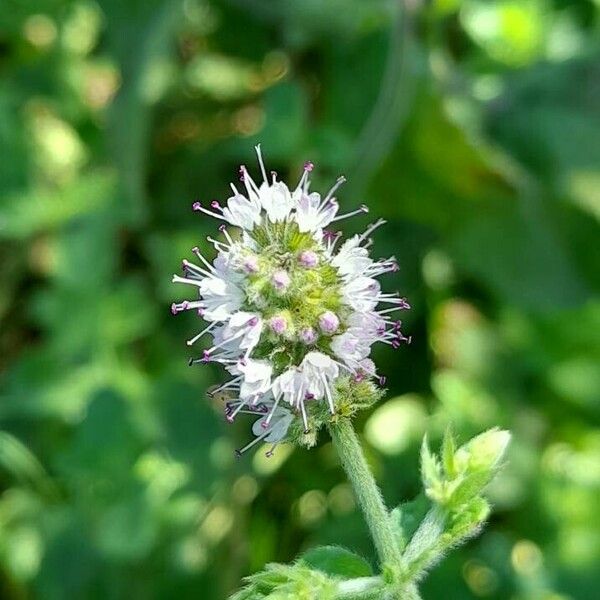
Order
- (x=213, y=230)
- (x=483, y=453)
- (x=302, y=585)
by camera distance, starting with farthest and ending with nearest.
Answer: (x=213, y=230) → (x=483, y=453) → (x=302, y=585)

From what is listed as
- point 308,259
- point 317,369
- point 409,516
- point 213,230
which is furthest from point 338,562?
point 213,230

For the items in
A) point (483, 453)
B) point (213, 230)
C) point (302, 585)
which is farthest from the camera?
point (213, 230)

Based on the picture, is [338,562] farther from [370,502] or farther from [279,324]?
[279,324]

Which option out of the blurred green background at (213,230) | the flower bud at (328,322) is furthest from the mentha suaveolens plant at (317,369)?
the blurred green background at (213,230)

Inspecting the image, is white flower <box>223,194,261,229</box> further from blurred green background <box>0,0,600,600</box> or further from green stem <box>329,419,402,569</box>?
blurred green background <box>0,0,600,600</box>

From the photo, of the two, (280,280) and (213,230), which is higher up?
(213,230)

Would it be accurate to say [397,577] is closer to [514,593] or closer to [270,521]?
[514,593]

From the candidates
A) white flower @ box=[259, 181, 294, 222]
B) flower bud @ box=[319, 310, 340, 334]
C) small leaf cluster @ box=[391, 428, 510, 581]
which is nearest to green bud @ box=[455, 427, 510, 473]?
small leaf cluster @ box=[391, 428, 510, 581]
